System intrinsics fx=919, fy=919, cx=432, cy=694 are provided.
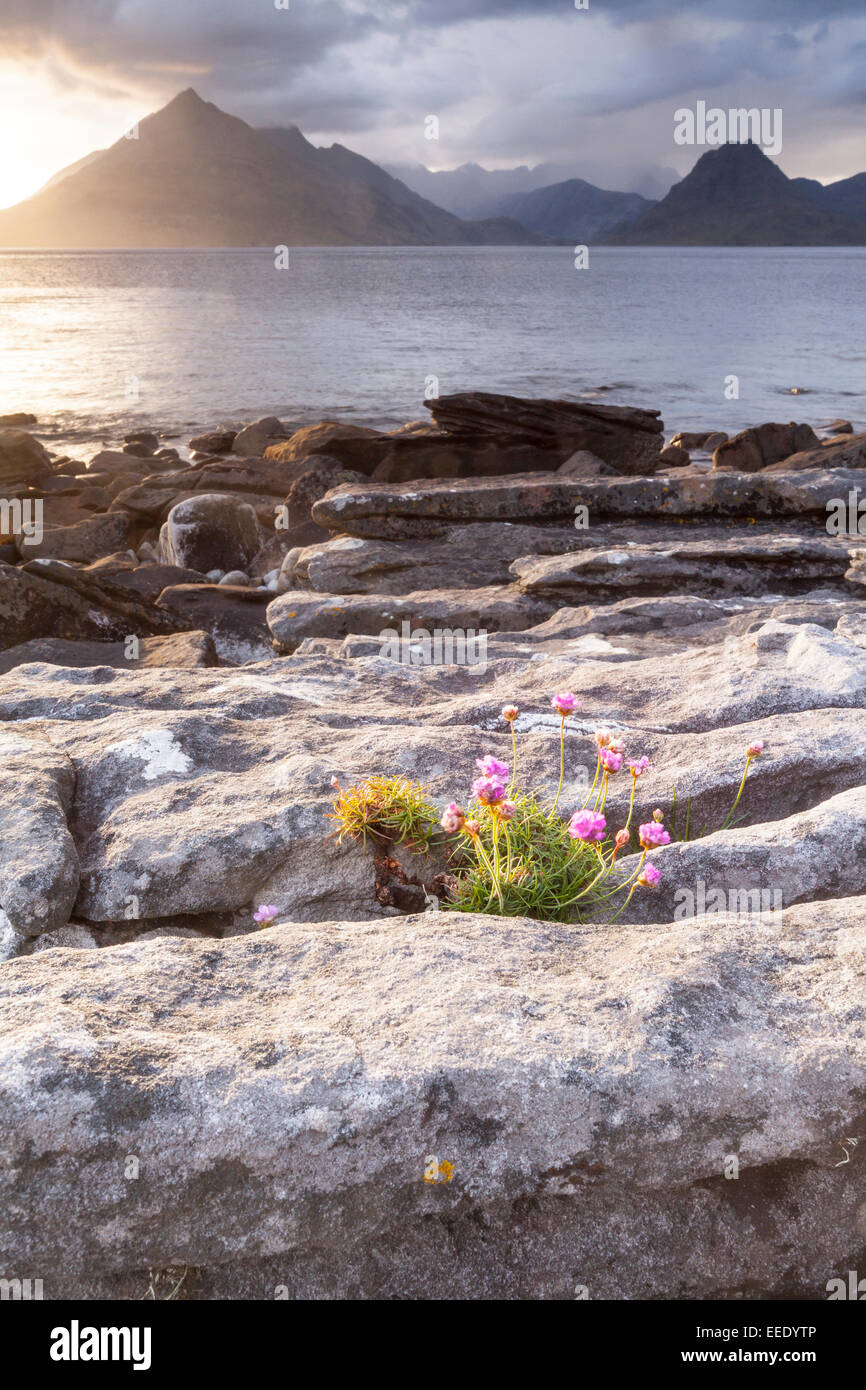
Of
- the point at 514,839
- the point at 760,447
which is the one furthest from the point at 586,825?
the point at 760,447

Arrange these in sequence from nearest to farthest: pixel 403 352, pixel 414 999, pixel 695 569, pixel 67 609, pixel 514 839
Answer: pixel 414 999 → pixel 514 839 → pixel 695 569 → pixel 67 609 → pixel 403 352

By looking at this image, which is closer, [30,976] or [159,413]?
[30,976]

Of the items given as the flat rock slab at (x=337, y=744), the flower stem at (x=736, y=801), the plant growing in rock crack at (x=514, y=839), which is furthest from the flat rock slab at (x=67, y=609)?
the flower stem at (x=736, y=801)

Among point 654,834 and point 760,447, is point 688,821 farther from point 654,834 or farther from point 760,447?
point 760,447

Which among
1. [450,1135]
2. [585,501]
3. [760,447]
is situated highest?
[760,447]

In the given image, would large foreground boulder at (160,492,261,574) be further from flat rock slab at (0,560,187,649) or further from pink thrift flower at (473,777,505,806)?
pink thrift flower at (473,777,505,806)

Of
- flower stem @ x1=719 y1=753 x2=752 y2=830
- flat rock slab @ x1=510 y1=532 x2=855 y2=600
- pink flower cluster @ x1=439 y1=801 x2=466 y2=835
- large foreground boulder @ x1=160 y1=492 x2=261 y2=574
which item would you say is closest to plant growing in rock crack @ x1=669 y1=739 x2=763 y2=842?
flower stem @ x1=719 y1=753 x2=752 y2=830

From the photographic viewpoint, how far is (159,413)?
130 ft

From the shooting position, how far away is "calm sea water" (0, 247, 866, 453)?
40.6 meters

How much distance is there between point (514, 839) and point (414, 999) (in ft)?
3.55

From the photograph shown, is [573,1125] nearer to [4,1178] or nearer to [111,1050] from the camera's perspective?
[111,1050]

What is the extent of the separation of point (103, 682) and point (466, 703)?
8.47 feet

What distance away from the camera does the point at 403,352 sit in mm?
57219
